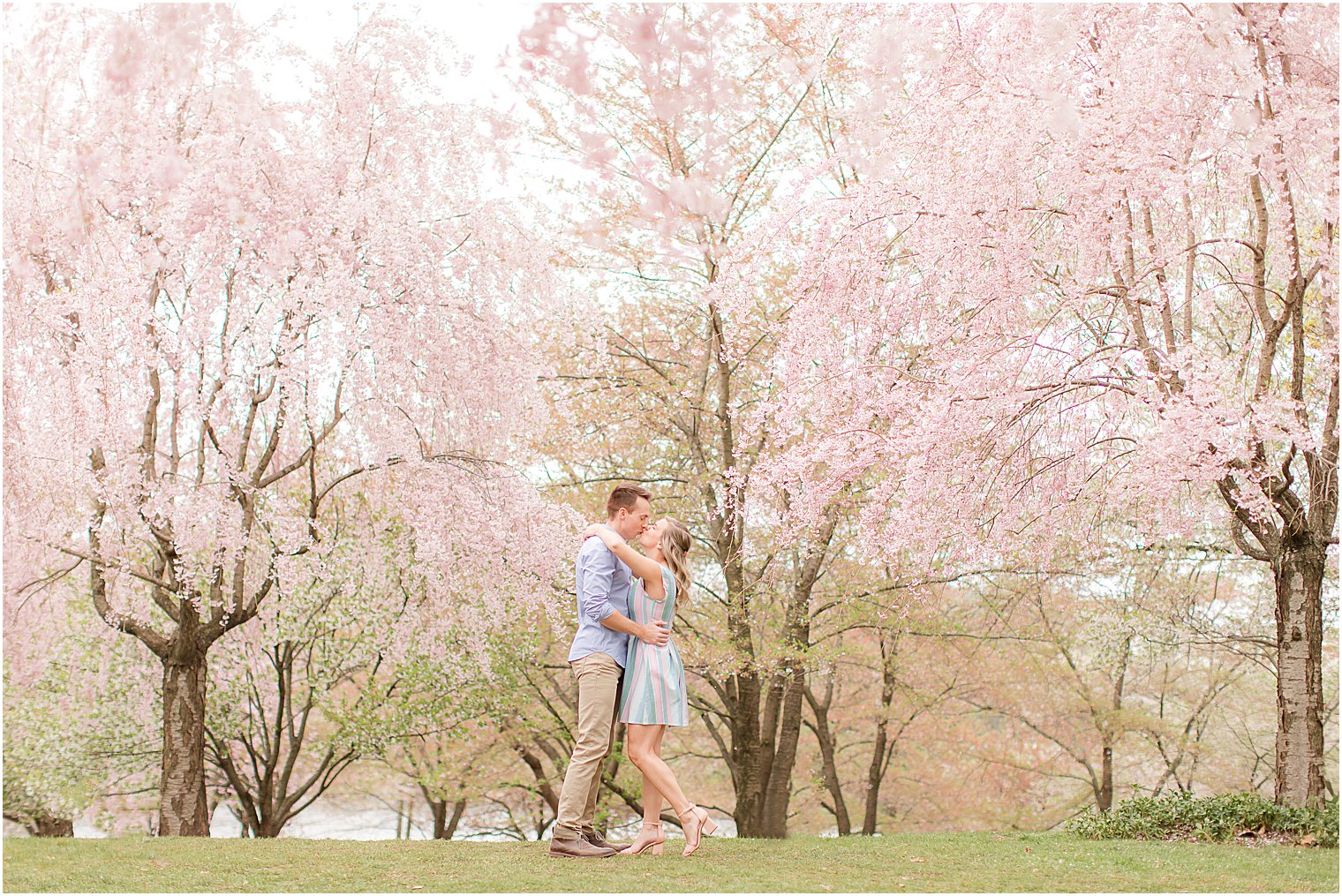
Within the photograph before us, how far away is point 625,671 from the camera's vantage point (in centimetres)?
611

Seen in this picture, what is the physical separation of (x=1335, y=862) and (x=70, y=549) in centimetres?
932

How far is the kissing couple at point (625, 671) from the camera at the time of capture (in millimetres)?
5863

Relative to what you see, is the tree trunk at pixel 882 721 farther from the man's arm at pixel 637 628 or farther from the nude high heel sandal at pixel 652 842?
the man's arm at pixel 637 628

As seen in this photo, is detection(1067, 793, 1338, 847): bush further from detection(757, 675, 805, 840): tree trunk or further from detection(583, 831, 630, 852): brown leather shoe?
detection(757, 675, 805, 840): tree trunk

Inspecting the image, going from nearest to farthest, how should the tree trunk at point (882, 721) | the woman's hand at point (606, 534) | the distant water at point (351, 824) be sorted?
the woman's hand at point (606, 534), the tree trunk at point (882, 721), the distant water at point (351, 824)

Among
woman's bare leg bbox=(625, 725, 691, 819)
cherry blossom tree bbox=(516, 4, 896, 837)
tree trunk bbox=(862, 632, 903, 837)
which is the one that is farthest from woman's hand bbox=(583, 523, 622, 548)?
tree trunk bbox=(862, 632, 903, 837)

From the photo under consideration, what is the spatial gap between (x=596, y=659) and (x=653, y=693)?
1.21ft

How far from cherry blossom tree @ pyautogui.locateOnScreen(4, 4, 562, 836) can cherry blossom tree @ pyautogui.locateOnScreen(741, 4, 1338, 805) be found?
2794 millimetres

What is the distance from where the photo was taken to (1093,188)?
7359 mm

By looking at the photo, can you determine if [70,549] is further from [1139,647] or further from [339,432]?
[1139,647]

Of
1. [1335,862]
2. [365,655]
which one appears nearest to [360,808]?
[365,655]

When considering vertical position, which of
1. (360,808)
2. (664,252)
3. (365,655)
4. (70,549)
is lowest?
(360,808)

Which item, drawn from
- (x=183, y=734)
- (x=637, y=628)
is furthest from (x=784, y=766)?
(x=637, y=628)

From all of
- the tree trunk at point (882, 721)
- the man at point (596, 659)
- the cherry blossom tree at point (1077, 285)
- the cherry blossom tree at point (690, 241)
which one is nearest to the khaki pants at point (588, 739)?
the man at point (596, 659)
